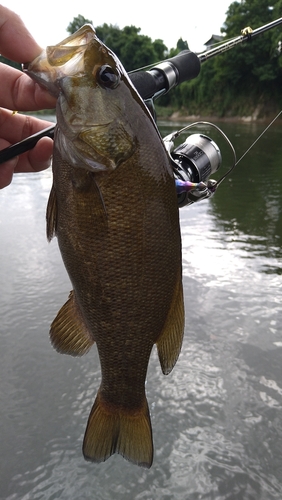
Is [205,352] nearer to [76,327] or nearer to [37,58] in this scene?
[76,327]

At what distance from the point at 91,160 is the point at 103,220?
0.19 meters

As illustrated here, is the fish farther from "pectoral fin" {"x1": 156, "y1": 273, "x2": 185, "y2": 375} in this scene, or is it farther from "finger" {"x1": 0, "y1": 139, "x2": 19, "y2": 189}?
"finger" {"x1": 0, "y1": 139, "x2": 19, "y2": 189}

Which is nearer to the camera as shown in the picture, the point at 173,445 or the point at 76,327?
the point at 76,327

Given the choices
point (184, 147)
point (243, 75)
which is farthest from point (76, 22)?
point (184, 147)

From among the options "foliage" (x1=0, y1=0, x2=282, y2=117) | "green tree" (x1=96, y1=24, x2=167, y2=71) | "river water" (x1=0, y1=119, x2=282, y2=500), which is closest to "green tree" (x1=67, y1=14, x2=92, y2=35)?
"green tree" (x1=96, y1=24, x2=167, y2=71)

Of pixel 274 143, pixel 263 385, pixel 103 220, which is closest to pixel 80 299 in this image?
pixel 103 220

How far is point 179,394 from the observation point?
2.65 m

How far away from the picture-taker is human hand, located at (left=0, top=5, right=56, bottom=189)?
A: 1483 millimetres

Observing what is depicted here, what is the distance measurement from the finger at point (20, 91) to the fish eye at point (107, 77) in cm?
56

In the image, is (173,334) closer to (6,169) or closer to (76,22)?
(6,169)

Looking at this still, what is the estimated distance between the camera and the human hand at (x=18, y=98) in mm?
1483

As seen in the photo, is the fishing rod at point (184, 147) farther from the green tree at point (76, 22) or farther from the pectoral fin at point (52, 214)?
the green tree at point (76, 22)

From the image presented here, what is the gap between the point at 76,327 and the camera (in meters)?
1.55

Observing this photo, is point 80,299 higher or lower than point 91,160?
lower
